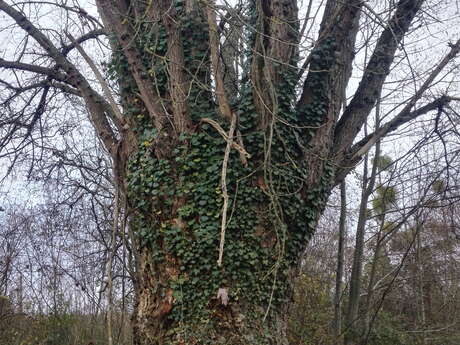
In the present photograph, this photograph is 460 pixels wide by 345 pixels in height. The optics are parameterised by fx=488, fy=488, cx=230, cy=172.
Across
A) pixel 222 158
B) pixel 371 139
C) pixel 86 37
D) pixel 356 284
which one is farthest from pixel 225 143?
pixel 356 284

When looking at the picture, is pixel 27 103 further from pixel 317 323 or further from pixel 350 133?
pixel 317 323

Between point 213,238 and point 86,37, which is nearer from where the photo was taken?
point 213,238

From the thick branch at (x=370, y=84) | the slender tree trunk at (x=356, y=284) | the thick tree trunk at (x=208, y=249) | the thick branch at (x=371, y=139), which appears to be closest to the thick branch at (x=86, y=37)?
the thick tree trunk at (x=208, y=249)

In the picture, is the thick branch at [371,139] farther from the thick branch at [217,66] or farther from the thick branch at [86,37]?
the thick branch at [86,37]

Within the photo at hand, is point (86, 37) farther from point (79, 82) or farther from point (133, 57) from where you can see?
point (133, 57)

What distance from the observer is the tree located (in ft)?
Answer: 14.0

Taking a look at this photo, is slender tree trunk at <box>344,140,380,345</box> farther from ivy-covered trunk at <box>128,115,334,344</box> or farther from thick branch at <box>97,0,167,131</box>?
thick branch at <box>97,0,167,131</box>

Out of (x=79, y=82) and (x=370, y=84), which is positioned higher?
(x=79, y=82)

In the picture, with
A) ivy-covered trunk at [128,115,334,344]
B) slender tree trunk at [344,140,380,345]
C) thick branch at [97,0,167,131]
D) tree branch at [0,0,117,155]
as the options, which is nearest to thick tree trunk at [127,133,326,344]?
ivy-covered trunk at [128,115,334,344]

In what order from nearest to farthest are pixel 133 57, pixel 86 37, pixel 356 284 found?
1. pixel 133 57
2. pixel 86 37
3. pixel 356 284

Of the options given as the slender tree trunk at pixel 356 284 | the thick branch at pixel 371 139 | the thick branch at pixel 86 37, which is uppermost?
the thick branch at pixel 86 37

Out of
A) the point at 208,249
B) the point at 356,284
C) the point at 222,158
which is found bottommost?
the point at 356,284

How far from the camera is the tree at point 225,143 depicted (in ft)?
14.0

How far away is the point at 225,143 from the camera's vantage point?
15.0 ft
